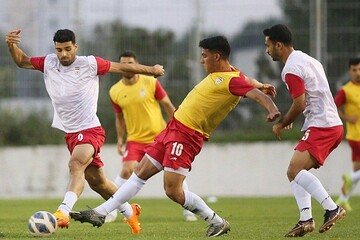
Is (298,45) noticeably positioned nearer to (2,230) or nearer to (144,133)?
(144,133)

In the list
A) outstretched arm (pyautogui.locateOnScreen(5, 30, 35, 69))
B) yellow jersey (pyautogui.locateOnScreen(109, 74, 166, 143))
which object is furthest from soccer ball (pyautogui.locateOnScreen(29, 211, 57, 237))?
yellow jersey (pyautogui.locateOnScreen(109, 74, 166, 143))

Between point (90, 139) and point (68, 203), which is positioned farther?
point (90, 139)

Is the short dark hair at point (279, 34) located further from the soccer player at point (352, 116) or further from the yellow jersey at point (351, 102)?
the yellow jersey at point (351, 102)

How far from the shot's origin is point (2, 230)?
1276cm

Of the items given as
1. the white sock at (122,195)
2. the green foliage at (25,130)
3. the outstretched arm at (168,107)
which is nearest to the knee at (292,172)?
the white sock at (122,195)

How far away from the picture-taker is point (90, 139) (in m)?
12.2

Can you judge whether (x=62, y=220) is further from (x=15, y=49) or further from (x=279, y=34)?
(x=279, y=34)

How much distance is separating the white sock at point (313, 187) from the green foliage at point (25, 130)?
15.7m

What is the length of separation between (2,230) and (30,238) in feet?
6.00

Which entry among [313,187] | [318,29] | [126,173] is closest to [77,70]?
[313,187]

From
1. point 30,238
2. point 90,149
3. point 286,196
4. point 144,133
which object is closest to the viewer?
point 30,238

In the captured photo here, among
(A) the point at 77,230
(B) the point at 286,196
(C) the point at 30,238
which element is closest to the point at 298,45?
(B) the point at 286,196

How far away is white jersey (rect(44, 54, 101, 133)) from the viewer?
12.2m

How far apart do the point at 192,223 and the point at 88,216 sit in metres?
3.82
